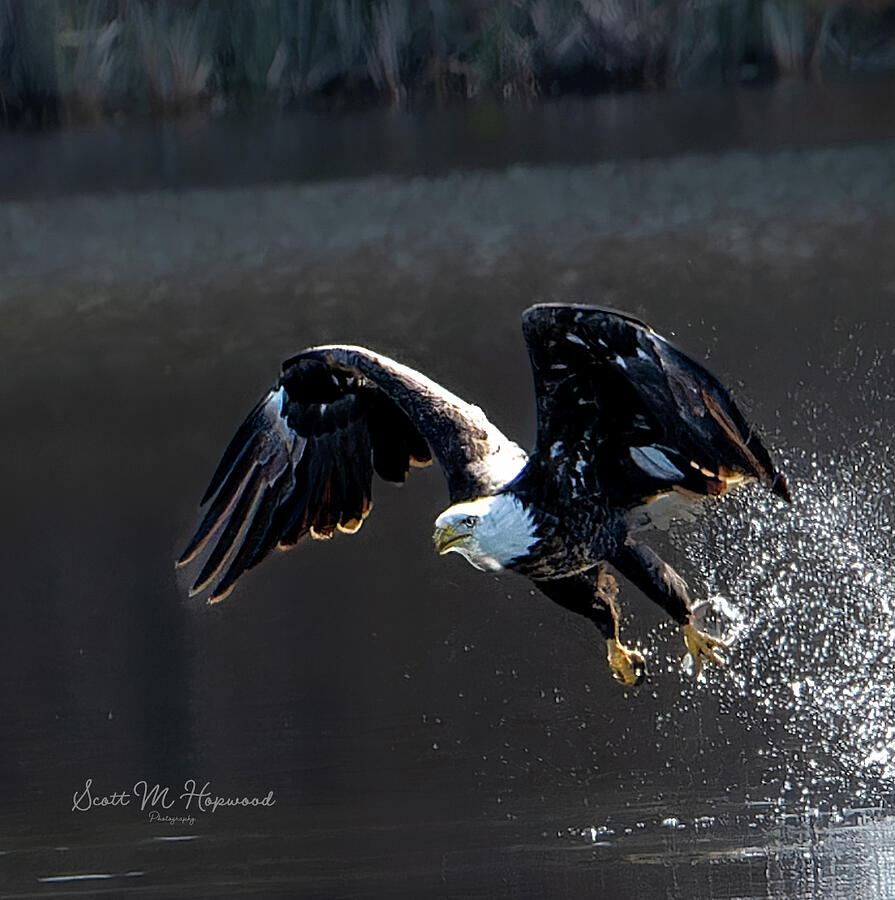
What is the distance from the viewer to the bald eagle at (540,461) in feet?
19.1

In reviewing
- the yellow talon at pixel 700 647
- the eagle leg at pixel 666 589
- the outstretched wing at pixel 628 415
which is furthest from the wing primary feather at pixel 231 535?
the yellow talon at pixel 700 647

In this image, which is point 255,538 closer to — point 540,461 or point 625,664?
point 540,461

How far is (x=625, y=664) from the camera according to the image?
669cm

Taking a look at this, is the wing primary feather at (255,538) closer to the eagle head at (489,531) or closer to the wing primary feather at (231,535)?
the wing primary feather at (231,535)

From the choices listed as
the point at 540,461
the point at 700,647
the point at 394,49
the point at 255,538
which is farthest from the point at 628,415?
the point at 394,49

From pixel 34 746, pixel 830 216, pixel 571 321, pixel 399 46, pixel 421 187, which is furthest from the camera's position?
pixel 399 46

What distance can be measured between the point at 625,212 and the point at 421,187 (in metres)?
1.59

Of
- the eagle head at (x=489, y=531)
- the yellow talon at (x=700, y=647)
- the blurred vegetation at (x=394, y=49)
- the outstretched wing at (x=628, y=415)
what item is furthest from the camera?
the blurred vegetation at (x=394, y=49)

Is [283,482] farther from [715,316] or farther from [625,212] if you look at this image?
[625,212]

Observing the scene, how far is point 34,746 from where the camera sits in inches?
304

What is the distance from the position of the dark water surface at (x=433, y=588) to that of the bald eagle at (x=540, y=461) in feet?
2.18

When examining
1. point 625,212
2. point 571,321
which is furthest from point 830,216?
point 571,321

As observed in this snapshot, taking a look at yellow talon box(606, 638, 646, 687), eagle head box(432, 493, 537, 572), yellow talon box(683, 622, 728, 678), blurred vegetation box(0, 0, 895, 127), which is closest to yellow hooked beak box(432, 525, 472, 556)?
eagle head box(432, 493, 537, 572)

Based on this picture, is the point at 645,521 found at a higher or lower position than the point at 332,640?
higher
